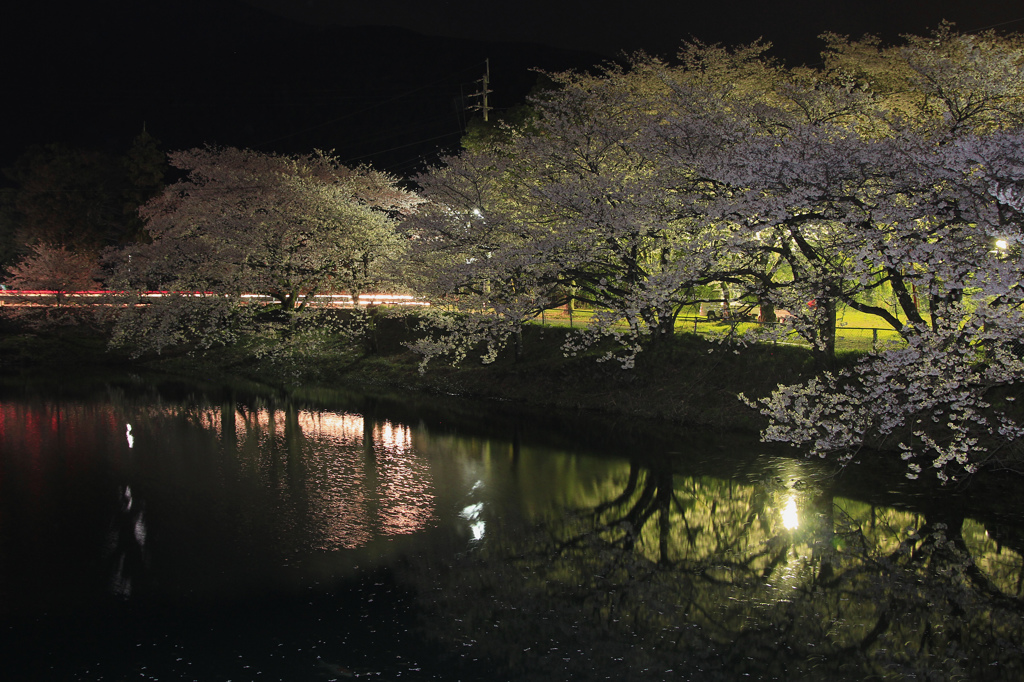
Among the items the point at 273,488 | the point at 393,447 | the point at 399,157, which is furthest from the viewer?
the point at 399,157

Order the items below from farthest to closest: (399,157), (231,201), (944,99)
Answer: (399,157)
(231,201)
(944,99)

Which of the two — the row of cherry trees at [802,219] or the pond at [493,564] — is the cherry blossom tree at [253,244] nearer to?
the row of cherry trees at [802,219]

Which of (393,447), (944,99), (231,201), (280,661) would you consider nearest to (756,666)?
(280,661)

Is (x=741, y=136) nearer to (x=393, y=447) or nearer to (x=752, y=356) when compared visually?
(x=752, y=356)

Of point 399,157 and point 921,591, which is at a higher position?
point 399,157

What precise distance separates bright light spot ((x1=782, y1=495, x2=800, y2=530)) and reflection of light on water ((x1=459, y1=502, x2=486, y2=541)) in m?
5.55

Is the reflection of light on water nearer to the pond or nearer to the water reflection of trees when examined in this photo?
the pond

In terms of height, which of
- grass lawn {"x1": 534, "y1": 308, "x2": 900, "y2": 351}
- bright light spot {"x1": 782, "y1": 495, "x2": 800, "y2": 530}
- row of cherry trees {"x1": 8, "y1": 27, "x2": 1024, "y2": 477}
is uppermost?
row of cherry trees {"x1": 8, "y1": 27, "x2": 1024, "y2": 477}

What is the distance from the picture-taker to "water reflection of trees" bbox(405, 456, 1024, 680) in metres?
8.51

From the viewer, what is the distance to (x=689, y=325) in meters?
26.8

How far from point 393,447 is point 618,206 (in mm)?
9087

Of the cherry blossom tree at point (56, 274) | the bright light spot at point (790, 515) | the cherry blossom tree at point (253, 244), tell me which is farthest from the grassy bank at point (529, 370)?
the bright light spot at point (790, 515)

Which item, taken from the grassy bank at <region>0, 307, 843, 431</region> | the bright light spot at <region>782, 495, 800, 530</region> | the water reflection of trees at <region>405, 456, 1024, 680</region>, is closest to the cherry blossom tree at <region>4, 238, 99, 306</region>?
the grassy bank at <region>0, 307, 843, 431</region>

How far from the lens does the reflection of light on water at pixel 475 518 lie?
41.4 feet
